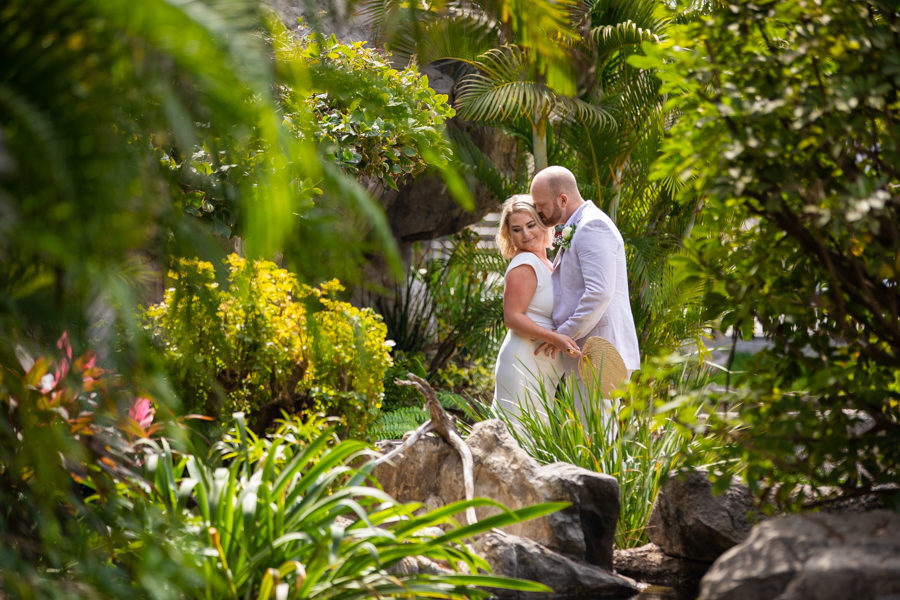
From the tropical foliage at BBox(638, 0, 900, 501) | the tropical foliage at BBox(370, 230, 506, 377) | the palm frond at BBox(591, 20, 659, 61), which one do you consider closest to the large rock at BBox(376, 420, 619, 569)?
the tropical foliage at BBox(638, 0, 900, 501)

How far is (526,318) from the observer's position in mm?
4820

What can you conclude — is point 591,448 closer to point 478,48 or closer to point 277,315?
point 277,315

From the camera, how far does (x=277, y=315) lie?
4.87 m

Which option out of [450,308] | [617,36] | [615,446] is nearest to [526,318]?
[615,446]

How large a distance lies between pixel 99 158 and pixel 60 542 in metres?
1.13

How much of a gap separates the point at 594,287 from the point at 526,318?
44 cm

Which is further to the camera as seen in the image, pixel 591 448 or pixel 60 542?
pixel 591 448

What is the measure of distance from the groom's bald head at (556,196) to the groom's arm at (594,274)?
294 mm

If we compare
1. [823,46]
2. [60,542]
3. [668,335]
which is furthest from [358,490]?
[668,335]

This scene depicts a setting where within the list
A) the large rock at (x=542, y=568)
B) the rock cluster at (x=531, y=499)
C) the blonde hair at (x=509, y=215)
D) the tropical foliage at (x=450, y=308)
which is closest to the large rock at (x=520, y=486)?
the rock cluster at (x=531, y=499)

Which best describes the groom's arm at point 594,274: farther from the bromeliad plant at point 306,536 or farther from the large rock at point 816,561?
the large rock at point 816,561

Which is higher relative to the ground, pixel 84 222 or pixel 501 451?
pixel 84 222

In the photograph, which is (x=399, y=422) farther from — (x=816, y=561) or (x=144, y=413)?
(x=816, y=561)

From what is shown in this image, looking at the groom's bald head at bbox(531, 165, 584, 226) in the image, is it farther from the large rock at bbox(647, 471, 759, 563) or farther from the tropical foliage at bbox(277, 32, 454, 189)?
the large rock at bbox(647, 471, 759, 563)
